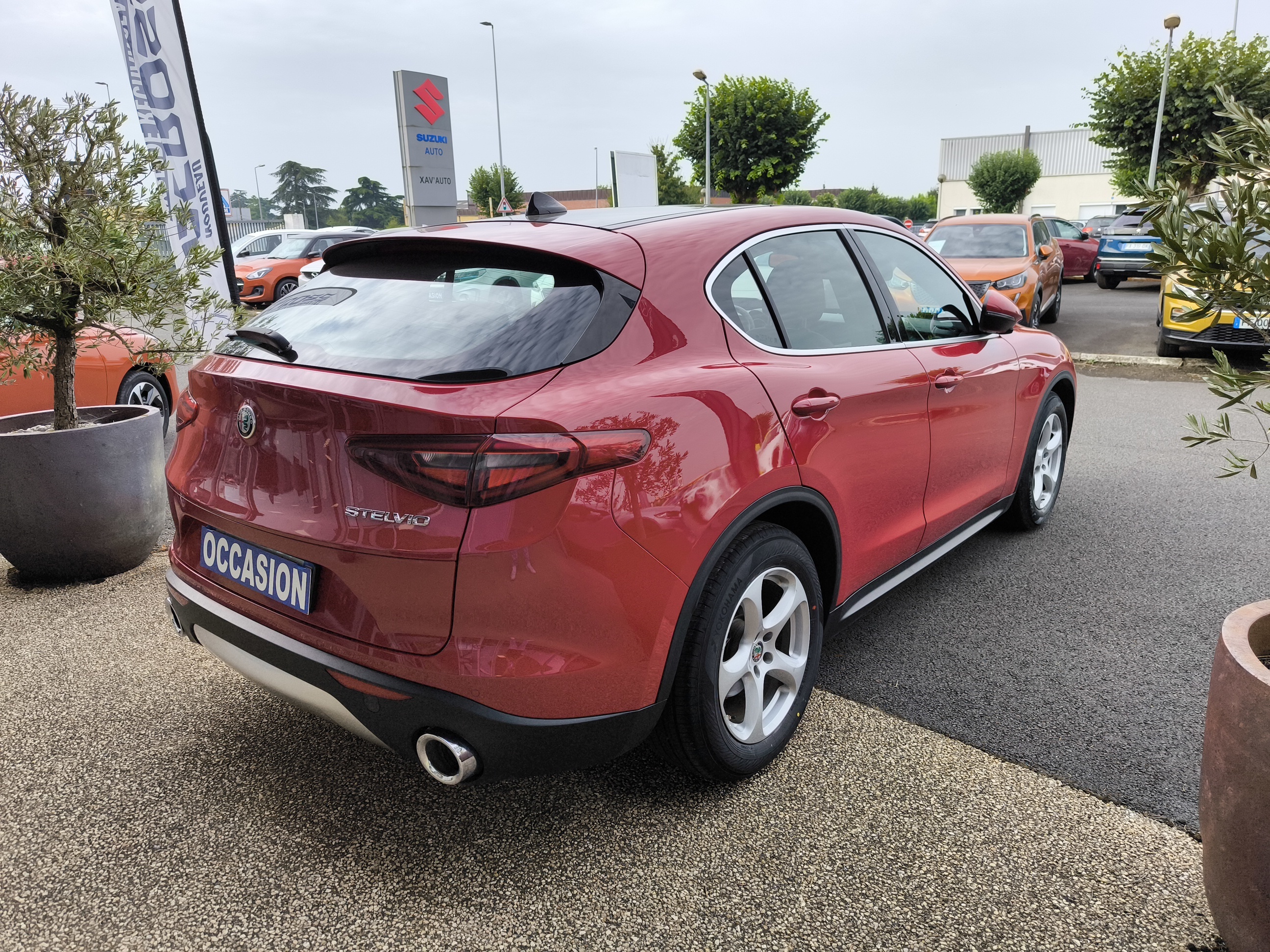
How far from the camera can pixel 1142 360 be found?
1074cm

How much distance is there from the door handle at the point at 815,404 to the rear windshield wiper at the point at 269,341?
137 centimetres

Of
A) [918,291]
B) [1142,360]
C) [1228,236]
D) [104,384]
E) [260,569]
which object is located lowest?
[1142,360]

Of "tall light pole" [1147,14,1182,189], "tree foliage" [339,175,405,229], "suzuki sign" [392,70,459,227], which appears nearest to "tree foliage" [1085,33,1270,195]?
"tall light pole" [1147,14,1182,189]

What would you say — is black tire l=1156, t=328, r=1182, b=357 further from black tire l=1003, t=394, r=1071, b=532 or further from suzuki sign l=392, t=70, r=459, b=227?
suzuki sign l=392, t=70, r=459, b=227

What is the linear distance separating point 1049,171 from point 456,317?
76765 millimetres

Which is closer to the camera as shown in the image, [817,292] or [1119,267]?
[817,292]

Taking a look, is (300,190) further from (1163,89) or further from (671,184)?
(1163,89)

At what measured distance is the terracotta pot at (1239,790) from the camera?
5.59 ft

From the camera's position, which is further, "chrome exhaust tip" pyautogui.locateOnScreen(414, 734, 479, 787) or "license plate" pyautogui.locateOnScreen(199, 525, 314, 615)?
"license plate" pyautogui.locateOnScreen(199, 525, 314, 615)

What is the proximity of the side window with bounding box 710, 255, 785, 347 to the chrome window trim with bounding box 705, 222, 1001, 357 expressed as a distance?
12 mm

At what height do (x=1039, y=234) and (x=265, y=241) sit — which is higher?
(x=265, y=241)

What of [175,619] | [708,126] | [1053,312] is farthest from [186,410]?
[708,126]

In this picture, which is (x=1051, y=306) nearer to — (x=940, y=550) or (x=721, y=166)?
(x=940, y=550)

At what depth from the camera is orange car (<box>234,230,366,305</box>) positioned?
17.9 meters
